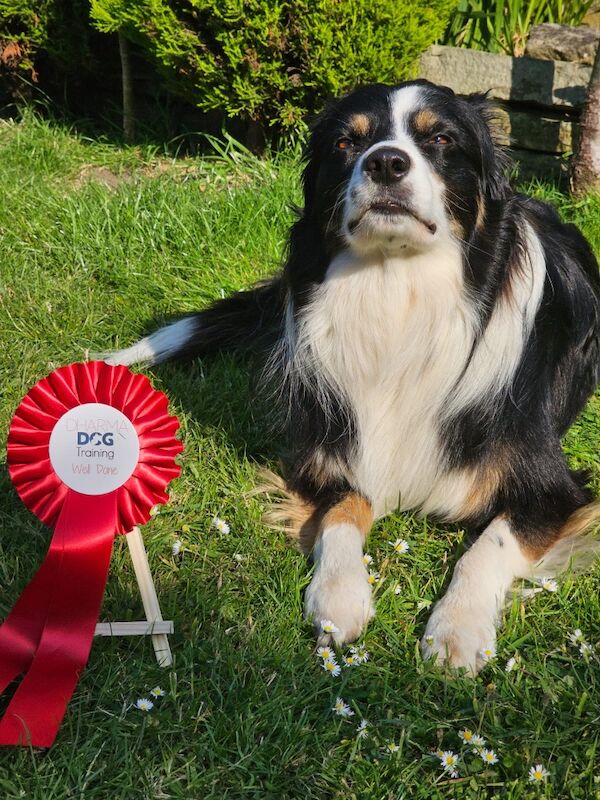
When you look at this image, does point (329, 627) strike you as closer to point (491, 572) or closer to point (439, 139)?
point (491, 572)

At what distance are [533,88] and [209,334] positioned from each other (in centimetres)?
265

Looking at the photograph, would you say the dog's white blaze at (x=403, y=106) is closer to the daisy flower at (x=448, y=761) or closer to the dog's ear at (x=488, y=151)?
the dog's ear at (x=488, y=151)

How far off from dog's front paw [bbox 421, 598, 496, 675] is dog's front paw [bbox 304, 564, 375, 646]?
178mm

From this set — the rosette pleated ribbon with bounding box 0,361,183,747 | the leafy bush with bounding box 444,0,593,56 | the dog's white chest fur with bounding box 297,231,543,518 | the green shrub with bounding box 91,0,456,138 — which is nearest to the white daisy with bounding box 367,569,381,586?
the dog's white chest fur with bounding box 297,231,543,518

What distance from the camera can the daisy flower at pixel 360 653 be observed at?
2330mm

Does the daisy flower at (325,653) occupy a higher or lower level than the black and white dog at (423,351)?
lower

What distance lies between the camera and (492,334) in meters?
2.75

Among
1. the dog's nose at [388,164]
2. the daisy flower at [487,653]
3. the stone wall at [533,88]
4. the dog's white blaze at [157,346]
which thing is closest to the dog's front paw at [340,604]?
the daisy flower at [487,653]

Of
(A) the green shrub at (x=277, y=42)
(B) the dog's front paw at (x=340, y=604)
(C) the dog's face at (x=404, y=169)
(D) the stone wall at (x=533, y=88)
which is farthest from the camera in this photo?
(D) the stone wall at (x=533, y=88)

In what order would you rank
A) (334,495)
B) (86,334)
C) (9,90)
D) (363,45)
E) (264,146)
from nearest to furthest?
(334,495) → (86,334) → (363,45) → (264,146) → (9,90)

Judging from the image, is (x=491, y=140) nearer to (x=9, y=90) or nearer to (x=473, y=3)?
(x=473, y=3)

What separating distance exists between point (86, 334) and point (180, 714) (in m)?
2.28

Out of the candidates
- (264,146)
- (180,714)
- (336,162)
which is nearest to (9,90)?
(264,146)

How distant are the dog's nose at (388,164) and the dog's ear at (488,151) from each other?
359 mm
